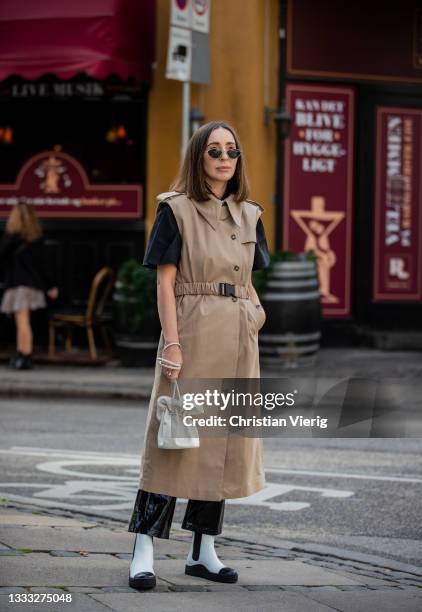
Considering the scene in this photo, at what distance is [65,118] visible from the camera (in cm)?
1612

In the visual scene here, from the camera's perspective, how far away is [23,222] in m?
14.7

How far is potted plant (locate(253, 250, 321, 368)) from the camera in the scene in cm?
1430

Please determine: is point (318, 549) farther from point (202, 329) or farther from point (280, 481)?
point (280, 481)

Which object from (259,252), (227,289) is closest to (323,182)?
(259,252)

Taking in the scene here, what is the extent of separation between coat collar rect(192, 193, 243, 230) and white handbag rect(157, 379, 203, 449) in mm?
768

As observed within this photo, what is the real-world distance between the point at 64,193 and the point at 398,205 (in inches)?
161

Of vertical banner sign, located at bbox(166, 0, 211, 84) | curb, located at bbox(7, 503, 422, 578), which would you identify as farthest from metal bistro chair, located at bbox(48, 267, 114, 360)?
curb, located at bbox(7, 503, 422, 578)

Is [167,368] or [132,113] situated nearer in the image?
[167,368]

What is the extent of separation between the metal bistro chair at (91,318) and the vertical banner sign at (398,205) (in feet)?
10.9

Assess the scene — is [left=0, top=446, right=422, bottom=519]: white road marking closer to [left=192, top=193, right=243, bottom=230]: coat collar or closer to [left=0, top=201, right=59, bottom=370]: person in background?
[left=192, top=193, right=243, bottom=230]: coat collar

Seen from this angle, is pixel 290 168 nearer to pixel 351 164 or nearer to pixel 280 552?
pixel 351 164

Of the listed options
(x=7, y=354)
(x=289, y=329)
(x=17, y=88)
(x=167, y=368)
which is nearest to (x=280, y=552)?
(x=167, y=368)

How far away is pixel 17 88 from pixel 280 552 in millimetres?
10497

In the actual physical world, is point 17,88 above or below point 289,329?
above
